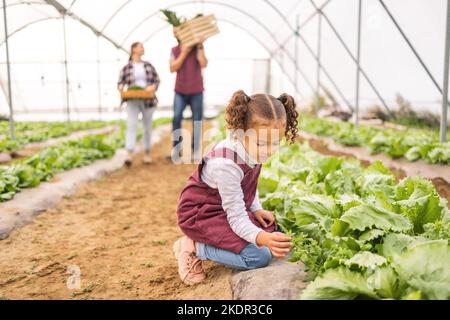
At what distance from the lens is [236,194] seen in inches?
85.2

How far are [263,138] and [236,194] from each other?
291 mm

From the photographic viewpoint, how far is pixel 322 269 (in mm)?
1954

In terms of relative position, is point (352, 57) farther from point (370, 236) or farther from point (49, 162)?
point (370, 236)

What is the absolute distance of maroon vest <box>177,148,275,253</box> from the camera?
2234mm

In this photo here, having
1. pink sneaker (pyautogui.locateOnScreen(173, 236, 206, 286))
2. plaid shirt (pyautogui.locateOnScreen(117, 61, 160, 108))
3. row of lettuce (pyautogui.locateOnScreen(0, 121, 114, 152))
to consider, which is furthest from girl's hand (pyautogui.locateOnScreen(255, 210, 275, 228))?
row of lettuce (pyautogui.locateOnScreen(0, 121, 114, 152))

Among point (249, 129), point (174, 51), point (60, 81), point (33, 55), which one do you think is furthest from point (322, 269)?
point (60, 81)

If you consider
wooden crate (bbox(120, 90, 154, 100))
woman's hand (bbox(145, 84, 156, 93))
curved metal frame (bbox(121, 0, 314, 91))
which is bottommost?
wooden crate (bbox(120, 90, 154, 100))

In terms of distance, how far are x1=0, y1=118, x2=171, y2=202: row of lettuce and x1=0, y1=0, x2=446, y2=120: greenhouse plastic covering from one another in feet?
7.20

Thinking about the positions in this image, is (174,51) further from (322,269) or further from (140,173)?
(322,269)

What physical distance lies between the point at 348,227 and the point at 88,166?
14.5 feet

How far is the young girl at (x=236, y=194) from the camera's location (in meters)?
2.12

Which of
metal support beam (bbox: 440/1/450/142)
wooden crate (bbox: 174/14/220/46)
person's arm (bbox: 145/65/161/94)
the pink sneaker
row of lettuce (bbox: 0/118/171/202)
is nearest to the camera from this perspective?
the pink sneaker

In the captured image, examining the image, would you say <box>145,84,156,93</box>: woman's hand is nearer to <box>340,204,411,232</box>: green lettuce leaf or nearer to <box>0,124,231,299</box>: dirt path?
<box>0,124,231,299</box>: dirt path

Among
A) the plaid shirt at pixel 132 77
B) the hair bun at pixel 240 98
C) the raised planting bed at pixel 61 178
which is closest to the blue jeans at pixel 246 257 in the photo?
the hair bun at pixel 240 98
